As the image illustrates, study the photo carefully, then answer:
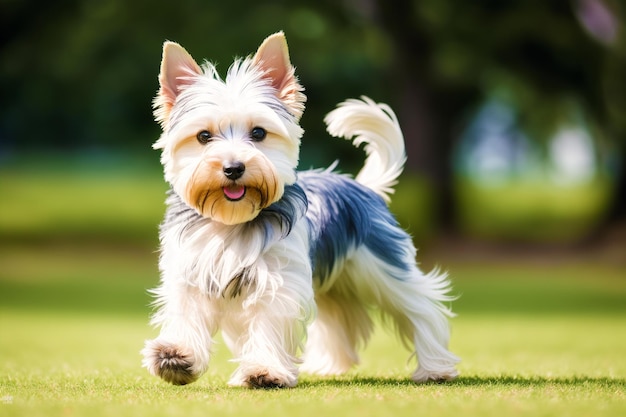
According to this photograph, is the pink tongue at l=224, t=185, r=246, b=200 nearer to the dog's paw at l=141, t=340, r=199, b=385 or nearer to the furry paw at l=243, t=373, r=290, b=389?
the dog's paw at l=141, t=340, r=199, b=385

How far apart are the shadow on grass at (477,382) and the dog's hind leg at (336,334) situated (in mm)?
392

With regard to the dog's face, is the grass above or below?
below

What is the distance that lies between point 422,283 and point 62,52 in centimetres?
1850

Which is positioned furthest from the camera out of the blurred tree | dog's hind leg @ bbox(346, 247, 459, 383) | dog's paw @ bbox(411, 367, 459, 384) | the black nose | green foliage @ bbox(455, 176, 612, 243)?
green foliage @ bbox(455, 176, 612, 243)

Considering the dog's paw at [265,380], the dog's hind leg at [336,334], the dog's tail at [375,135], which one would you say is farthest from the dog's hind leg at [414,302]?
the dog's paw at [265,380]

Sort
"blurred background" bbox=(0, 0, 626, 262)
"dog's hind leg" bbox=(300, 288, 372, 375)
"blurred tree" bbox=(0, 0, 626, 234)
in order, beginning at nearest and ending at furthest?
1. "dog's hind leg" bbox=(300, 288, 372, 375)
2. "blurred tree" bbox=(0, 0, 626, 234)
3. "blurred background" bbox=(0, 0, 626, 262)

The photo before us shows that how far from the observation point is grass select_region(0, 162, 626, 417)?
5738mm

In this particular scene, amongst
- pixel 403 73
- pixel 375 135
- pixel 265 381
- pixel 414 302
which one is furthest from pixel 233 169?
pixel 403 73

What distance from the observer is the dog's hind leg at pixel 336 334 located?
314 inches

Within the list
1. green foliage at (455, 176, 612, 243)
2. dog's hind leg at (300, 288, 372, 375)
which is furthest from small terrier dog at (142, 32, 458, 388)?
green foliage at (455, 176, 612, 243)

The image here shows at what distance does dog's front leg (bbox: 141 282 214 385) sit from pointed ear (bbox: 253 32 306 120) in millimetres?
1351

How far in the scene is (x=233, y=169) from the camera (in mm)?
6211

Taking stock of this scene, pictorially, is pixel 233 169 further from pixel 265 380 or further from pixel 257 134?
pixel 265 380

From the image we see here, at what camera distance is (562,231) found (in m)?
29.2
